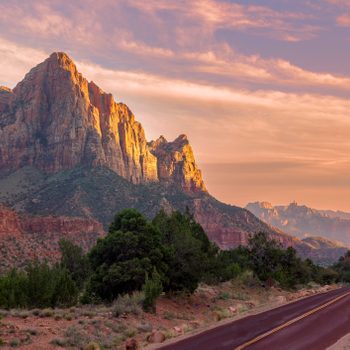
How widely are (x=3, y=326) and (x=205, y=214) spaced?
172 m

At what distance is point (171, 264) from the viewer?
33875 mm

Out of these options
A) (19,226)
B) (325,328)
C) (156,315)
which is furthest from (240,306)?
(19,226)

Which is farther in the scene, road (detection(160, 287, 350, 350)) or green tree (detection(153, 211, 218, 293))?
green tree (detection(153, 211, 218, 293))

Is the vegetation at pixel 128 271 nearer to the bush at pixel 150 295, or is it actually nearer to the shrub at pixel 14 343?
the bush at pixel 150 295

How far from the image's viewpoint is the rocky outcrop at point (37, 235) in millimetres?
85438

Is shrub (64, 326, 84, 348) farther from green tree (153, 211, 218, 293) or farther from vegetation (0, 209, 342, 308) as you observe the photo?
green tree (153, 211, 218, 293)

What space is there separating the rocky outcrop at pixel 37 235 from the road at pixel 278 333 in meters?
55.2

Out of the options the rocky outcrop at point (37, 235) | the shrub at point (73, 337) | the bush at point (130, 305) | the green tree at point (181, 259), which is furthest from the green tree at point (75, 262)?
the shrub at point (73, 337)

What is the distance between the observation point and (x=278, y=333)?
2038 centimetres

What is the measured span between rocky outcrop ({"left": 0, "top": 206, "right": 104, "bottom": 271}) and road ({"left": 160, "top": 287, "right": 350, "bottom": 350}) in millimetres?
55178

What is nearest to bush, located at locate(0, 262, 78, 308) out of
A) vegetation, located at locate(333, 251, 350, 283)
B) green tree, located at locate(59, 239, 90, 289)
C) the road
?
the road

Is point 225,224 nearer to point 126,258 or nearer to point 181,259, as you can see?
point 181,259

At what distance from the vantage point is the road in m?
17.7

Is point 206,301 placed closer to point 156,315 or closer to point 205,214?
point 156,315
